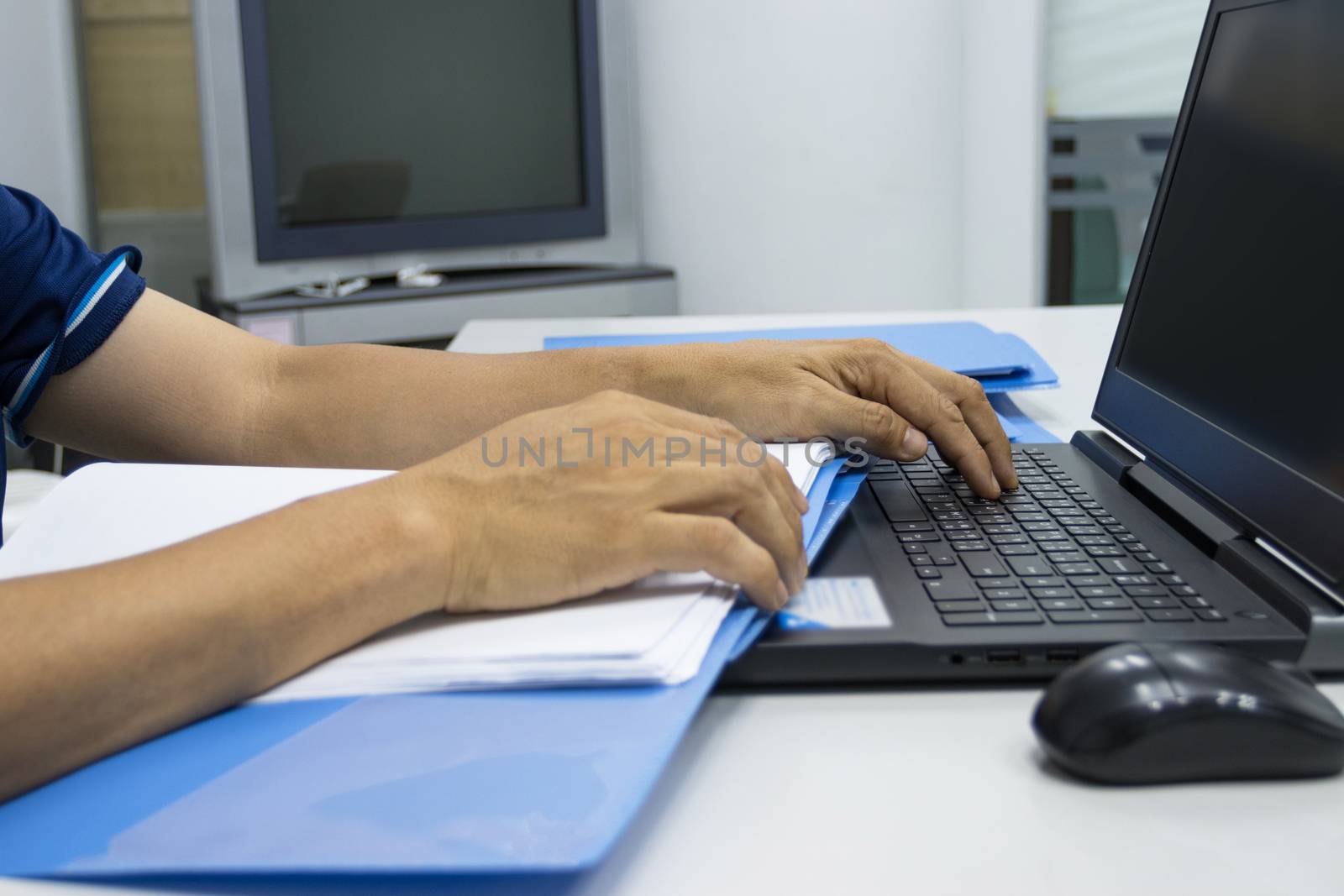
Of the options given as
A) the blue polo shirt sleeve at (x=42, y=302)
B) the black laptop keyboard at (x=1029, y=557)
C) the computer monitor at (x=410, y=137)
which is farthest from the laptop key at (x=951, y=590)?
the computer monitor at (x=410, y=137)

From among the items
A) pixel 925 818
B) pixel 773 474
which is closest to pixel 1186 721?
pixel 925 818

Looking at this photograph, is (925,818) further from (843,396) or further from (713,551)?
(843,396)

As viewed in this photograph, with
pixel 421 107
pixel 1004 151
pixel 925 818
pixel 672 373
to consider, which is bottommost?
pixel 925 818

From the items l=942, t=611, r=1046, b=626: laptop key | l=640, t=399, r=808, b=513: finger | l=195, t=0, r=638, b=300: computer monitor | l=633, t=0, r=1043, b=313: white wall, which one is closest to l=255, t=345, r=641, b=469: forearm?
l=640, t=399, r=808, b=513: finger

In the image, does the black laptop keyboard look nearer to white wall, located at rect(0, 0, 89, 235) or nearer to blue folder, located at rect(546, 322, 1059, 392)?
blue folder, located at rect(546, 322, 1059, 392)

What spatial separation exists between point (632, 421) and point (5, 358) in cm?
51

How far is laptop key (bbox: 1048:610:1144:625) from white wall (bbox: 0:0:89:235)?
230 cm

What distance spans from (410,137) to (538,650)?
2.28m

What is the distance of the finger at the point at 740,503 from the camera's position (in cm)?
48

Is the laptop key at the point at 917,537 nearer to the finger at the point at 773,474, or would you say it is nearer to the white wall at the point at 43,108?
the finger at the point at 773,474

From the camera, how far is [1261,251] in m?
0.59

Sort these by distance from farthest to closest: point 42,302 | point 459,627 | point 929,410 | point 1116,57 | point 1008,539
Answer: point 1116,57 < point 42,302 < point 929,410 < point 1008,539 < point 459,627

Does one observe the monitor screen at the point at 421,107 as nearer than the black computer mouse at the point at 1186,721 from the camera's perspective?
No

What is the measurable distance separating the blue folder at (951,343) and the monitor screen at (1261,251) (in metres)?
0.19
